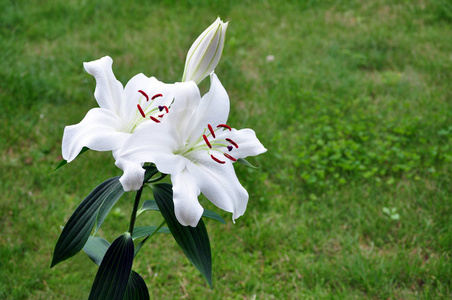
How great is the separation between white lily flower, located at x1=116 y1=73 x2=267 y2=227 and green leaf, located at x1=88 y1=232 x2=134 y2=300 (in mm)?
269

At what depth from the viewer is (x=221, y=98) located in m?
1.02

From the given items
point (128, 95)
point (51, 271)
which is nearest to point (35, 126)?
point (51, 271)

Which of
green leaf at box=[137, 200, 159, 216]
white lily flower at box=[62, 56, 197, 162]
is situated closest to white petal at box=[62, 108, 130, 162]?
white lily flower at box=[62, 56, 197, 162]

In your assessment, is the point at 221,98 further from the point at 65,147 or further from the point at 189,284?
the point at 189,284

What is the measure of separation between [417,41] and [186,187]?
10.0ft

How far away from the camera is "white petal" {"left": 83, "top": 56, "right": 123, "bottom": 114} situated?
1.04 m

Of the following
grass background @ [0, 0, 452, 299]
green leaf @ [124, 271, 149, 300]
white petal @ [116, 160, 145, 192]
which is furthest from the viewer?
grass background @ [0, 0, 452, 299]

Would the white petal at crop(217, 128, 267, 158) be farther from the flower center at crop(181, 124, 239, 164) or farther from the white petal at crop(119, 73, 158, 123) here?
the white petal at crop(119, 73, 158, 123)

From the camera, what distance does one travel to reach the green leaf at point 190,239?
102 centimetres

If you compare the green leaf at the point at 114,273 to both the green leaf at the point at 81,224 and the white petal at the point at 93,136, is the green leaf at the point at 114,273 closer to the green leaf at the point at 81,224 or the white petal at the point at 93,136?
the green leaf at the point at 81,224

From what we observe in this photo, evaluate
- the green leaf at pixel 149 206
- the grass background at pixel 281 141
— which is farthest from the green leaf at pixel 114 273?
the grass background at pixel 281 141

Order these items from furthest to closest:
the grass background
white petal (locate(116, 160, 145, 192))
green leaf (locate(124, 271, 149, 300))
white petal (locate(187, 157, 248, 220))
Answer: the grass background, green leaf (locate(124, 271, 149, 300)), white petal (locate(187, 157, 248, 220)), white petal (locate(116, 160, 145, 192))

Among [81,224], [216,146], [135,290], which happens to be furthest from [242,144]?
[135,290]

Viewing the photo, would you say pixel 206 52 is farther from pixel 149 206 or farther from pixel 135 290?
pixel 135 290
